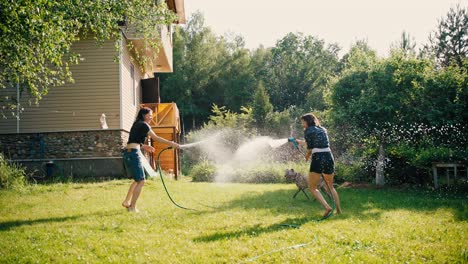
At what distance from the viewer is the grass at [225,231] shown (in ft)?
14.4

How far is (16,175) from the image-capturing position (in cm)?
1080

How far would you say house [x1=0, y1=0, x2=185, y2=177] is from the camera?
1346 centimetres

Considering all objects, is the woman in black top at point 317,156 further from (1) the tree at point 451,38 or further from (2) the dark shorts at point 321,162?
(1) the tree at point 451,38

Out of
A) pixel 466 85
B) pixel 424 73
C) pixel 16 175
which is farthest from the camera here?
pixel 424 73

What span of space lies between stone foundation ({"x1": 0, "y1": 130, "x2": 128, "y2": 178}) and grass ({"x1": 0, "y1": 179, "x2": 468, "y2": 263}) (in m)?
3.96

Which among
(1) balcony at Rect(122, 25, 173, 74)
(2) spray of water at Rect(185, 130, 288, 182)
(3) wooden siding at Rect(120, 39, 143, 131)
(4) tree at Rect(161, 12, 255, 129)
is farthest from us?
(4) tree at Rect(161, 12, 255, 129)

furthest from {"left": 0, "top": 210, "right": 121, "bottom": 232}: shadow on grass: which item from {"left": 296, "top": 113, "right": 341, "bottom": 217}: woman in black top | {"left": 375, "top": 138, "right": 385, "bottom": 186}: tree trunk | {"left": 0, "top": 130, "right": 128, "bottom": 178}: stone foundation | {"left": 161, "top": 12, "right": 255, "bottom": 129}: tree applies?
{"left": 161, "top": 12, "right": 255, "bottom": 129}: tree

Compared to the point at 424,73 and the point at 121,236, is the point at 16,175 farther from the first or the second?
the point at 424,73

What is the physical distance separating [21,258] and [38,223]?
2.13 meters

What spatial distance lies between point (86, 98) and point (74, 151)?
2350mm

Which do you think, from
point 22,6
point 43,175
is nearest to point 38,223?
point 22,6

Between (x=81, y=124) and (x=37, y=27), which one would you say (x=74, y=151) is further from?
(x=37, y=27)

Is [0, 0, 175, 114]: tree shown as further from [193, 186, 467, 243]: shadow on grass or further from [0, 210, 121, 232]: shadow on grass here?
[193, 186, 467, 243]: shadow on grass

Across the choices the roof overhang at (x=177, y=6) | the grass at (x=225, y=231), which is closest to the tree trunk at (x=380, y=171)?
the grass at (x=225, y=231)
